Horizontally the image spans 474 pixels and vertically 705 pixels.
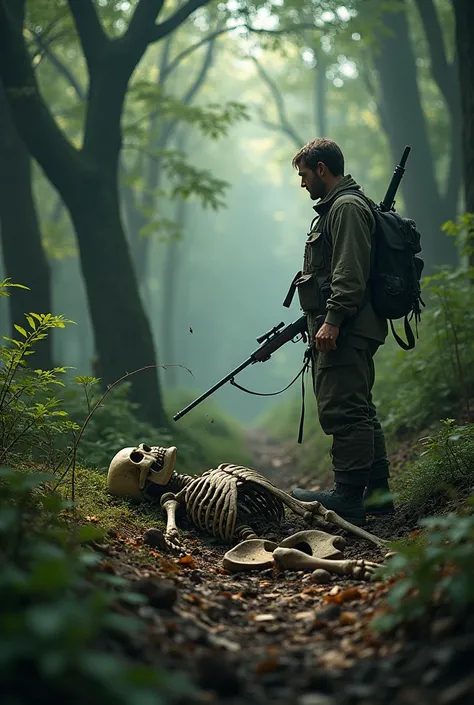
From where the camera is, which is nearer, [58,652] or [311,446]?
[58,652]

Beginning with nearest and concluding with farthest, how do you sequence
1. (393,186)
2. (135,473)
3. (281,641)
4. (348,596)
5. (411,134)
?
(281,641) < (348,596) < (135,473) < (393,186) < (411,134)

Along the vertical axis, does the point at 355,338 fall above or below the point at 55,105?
below

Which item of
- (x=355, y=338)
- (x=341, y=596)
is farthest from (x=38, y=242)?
(x=341, y=596)

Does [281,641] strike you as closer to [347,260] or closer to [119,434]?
[347,260]

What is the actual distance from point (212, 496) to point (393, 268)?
2.11 metres

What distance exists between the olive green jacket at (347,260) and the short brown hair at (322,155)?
0.17 metres

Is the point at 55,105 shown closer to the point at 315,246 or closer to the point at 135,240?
the point at 135,240

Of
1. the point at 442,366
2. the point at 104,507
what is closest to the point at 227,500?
the point at 104,507

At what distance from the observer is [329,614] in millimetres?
3018

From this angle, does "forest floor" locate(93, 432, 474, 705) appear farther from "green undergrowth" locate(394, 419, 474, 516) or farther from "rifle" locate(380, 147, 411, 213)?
"rifle" locate(380, 147, 411, 213)

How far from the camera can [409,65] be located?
1496 cm

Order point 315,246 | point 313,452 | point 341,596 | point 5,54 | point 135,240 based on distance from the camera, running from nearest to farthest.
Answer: point 341,596 < point 315,246 < point 5,54 < point 313,452 < point 135,240

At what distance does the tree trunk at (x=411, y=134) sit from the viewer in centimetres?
1430

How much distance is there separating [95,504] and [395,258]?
278 cm
